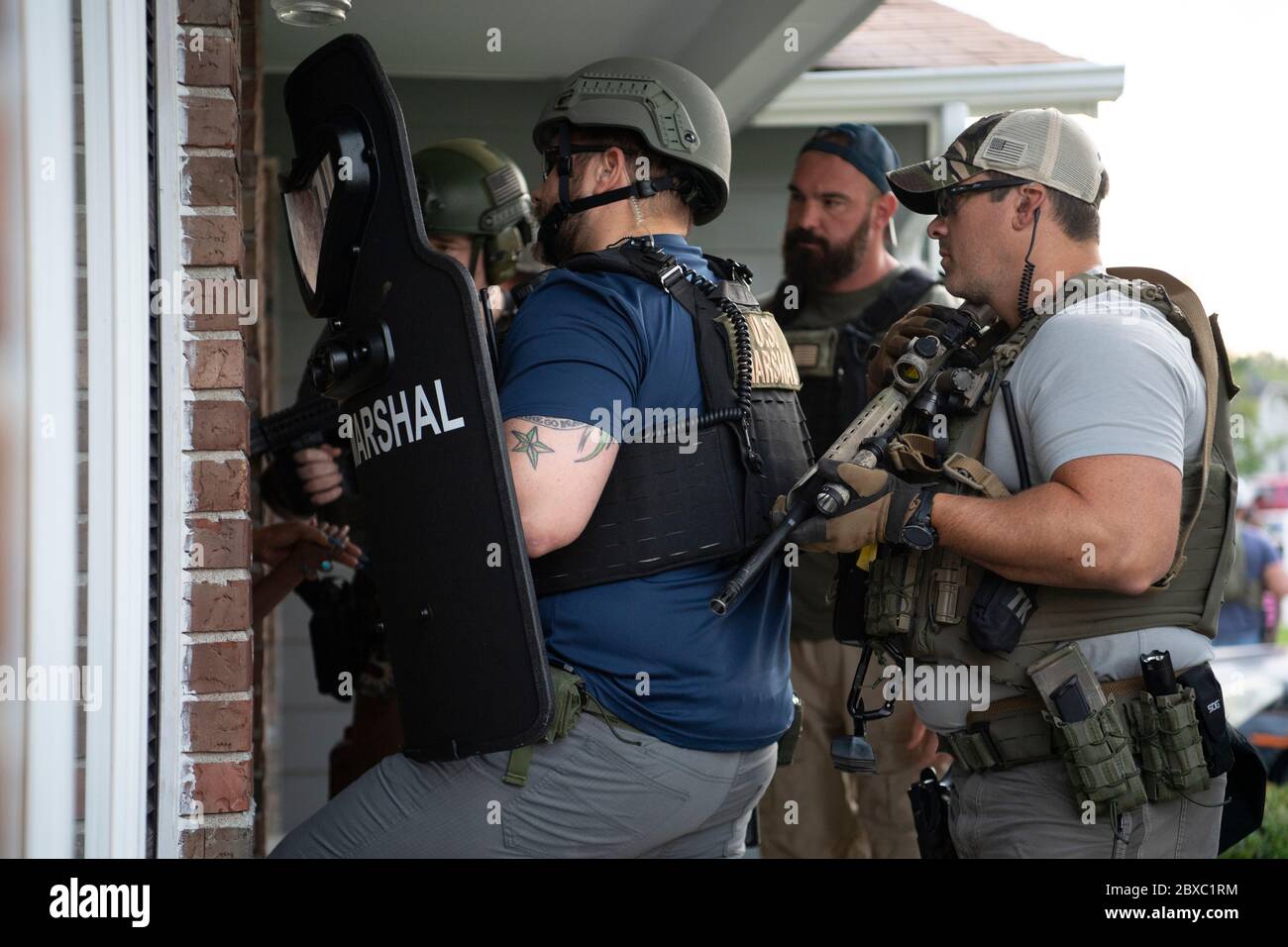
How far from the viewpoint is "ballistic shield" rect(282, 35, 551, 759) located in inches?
79.0

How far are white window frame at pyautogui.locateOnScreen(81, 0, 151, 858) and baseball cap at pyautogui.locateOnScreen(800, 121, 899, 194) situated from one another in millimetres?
2633

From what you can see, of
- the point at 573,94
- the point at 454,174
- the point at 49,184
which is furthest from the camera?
the point at 454,174

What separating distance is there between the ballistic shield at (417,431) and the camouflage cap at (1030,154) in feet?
3.05

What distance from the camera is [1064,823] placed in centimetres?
223

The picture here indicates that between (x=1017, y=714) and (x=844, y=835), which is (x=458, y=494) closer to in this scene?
(x=1017, y=714)

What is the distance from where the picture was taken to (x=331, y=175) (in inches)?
85.5

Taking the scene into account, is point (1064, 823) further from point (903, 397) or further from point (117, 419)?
point (117, 419)

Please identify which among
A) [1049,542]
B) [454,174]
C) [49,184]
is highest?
[454,174]

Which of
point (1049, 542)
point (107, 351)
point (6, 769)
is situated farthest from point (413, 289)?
point (1049, 542)

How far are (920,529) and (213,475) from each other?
1.24 m

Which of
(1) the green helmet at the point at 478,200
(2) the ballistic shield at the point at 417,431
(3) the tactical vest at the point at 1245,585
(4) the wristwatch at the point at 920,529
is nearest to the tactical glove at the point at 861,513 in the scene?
(4) the wristwatch at the point at 920,529

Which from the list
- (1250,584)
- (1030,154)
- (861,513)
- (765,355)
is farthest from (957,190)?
(1250,584)
